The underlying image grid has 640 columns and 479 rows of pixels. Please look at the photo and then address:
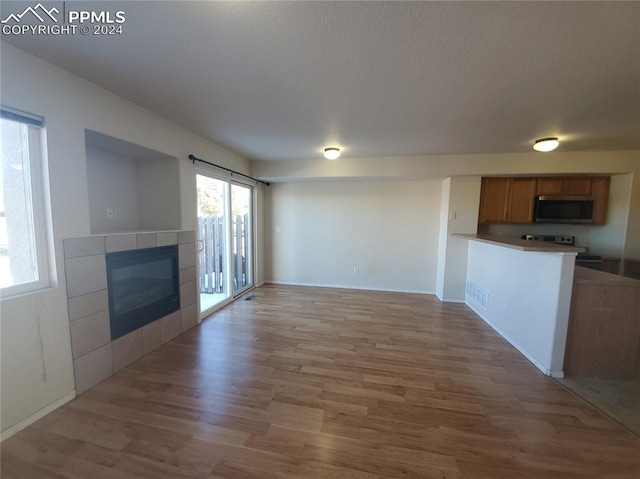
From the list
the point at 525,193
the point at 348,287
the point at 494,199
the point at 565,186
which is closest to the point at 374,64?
the point at 494,199

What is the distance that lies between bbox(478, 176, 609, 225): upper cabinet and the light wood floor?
2.26 m

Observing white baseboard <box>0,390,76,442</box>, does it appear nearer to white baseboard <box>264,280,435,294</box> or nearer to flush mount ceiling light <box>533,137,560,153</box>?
white baseboard <box>264,280,435,294</box>

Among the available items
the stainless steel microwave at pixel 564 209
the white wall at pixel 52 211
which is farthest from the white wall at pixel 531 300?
the white wall at pixel 52 211

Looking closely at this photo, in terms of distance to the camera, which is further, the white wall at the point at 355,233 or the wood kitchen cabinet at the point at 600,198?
the white wall at the point at 355,233

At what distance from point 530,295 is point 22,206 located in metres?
4.34

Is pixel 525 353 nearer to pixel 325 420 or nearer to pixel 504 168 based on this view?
pixel 325 420

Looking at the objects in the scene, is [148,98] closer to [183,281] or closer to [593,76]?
[183,281]

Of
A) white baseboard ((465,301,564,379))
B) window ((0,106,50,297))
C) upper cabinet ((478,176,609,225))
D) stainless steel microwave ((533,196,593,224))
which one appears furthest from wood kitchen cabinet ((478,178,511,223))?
window ((0,106,50,297))

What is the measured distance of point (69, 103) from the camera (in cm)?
179

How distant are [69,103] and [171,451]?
249 cm

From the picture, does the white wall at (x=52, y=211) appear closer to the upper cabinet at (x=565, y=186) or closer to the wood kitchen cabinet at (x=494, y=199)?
the wood kitchen cabinet at (x=494, y=199)

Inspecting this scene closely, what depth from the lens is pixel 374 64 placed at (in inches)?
63.6

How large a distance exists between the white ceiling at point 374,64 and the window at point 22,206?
1.67 ft

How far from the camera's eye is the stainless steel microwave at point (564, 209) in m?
3.75
